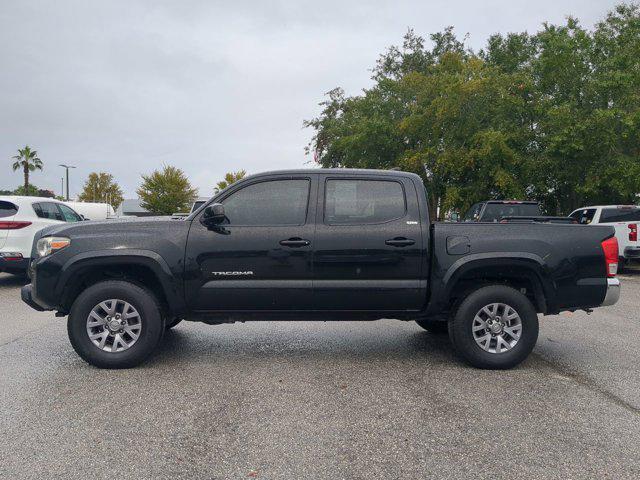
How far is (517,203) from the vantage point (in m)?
14.5

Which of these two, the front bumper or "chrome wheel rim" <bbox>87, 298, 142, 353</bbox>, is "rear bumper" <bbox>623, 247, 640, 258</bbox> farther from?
"chrome wheel rim" <bbox>87, 298, 142, 353</bbox>

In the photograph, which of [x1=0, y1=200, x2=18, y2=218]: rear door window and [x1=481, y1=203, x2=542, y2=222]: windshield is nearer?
[x1=0, y1=200, x2=18, y2=218]: rear door window

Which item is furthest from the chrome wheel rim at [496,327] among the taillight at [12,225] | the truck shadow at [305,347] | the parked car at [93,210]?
the parked car at [93,210]

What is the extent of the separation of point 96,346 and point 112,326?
0.76 ft

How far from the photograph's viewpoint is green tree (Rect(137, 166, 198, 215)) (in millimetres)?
75000

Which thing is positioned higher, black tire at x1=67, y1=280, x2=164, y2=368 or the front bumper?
the front bumper

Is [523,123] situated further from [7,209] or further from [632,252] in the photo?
[7,209]

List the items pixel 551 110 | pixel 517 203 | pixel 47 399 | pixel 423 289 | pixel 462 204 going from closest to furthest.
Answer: pixel 47 399 → pixel 423 289 → pixel 517 203 → pixel 551 110 → pixel 462 204

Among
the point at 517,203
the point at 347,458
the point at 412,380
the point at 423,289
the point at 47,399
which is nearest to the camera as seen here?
the point at 347,458

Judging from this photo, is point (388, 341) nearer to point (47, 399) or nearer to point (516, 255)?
point (516, 255)

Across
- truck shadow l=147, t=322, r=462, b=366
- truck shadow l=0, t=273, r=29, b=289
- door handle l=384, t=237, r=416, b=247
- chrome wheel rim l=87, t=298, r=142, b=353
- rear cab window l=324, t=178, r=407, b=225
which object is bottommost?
truck shadow l=0, t=273, r=29, b=289

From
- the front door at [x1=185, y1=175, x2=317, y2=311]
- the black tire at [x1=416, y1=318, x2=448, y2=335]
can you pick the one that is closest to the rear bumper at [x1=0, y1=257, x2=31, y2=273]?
the front door at [x1=185, y1=175, x2=317, y2=311]

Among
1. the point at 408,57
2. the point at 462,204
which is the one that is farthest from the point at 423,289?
the point at 408,57

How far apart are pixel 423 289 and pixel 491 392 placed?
1.14 meters
